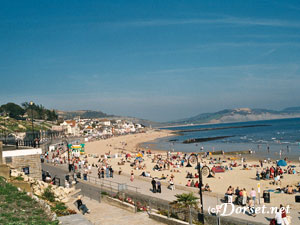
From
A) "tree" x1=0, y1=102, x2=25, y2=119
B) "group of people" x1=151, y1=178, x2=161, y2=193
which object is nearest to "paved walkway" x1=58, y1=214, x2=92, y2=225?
"group of people" x1=151, y1=178, x2=161, y2=193

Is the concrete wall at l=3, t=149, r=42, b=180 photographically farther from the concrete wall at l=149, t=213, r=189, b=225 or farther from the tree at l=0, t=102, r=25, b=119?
the tree at l=0, t=102, r=25, b=119

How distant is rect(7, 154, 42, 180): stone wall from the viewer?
59.5 ft

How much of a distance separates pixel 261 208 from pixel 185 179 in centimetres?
1283

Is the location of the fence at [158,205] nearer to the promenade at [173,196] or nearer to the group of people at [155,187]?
the promenade at [173,196]

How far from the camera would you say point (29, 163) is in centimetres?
1862

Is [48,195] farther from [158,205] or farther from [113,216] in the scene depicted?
[158,205]

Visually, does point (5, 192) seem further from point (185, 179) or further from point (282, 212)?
point (185, 179)

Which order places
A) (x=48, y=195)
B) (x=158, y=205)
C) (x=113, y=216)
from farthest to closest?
1. (x=158, y=205)
2. (x=48, y=195)
3. (x=113, y=216)

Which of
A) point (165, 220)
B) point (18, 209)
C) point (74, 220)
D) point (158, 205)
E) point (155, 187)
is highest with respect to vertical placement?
point (18, 209)

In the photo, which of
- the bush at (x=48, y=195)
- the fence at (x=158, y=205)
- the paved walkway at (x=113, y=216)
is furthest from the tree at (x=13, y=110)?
the paved walkway at (x=113, y=216)

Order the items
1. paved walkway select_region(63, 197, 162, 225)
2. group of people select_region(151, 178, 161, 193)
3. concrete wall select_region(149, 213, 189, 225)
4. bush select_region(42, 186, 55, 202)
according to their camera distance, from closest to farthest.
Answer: concrete wall select_region(149, 213, 189, 225) → paved walkway select_region(63, 197, 162, 225) → bush select_region(42, 186, 55, 202) → group of people select_region(151, 178, 161, 193)

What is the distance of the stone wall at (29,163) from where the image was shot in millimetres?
18125

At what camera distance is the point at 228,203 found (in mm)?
15953

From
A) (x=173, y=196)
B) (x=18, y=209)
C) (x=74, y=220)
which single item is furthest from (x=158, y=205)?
(x=18, y=209)
